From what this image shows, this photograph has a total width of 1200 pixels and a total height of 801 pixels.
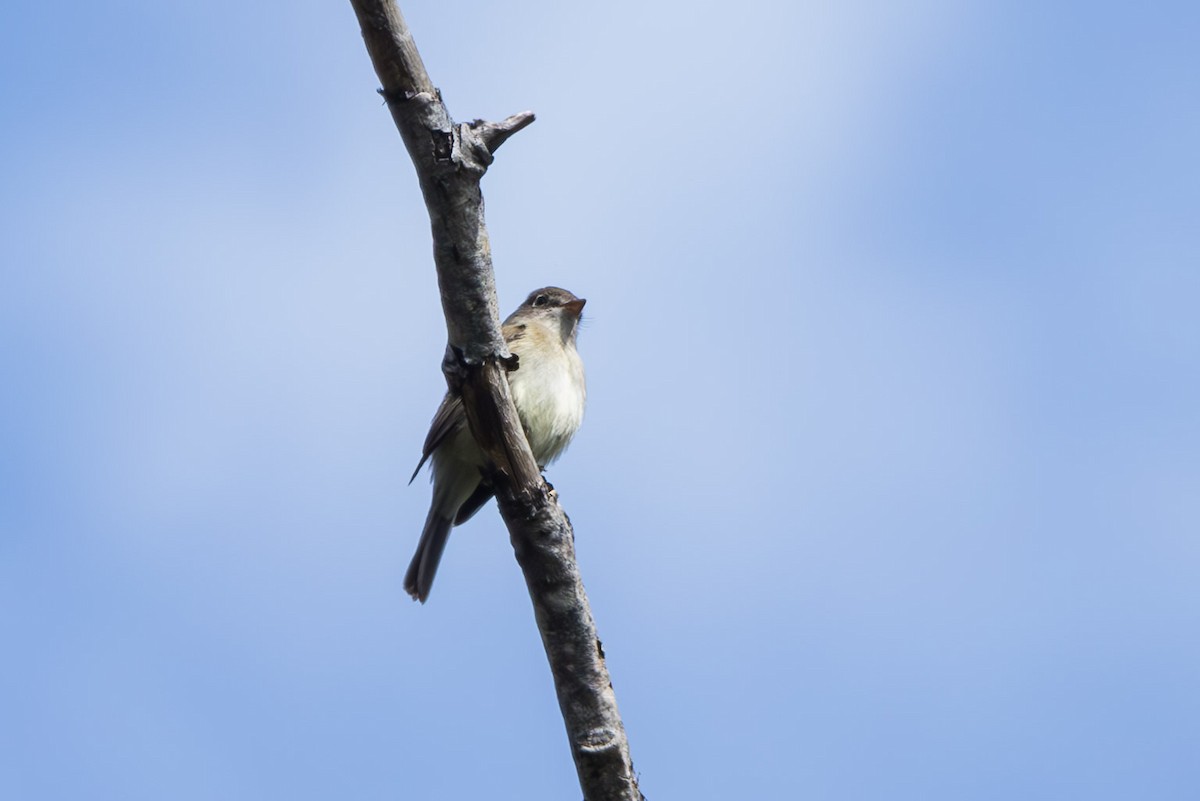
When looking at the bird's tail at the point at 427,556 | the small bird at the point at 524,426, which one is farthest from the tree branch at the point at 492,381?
the bird's tail at the point at 427,556

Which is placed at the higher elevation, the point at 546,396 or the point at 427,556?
the point at 546,396

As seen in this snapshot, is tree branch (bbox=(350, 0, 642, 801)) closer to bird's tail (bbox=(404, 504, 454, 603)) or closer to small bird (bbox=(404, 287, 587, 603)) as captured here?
small bird (bbox=(404, 287, 587, 603))

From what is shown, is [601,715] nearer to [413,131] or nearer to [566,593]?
[566,593]

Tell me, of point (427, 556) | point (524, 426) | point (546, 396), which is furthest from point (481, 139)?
point (427, 556)

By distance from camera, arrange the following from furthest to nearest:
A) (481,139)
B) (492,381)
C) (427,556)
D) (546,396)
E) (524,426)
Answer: (427,556)
(546,396)
(524,426)
(492,381)
(481,139)

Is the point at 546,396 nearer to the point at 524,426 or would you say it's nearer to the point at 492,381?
the point at 524,426

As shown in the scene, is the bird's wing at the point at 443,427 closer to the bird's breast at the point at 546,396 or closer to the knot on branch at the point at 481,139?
the bird's breast at the point at 546,396

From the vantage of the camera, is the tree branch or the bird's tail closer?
the tree branch

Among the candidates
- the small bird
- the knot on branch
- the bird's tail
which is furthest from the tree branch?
the bird's tail
